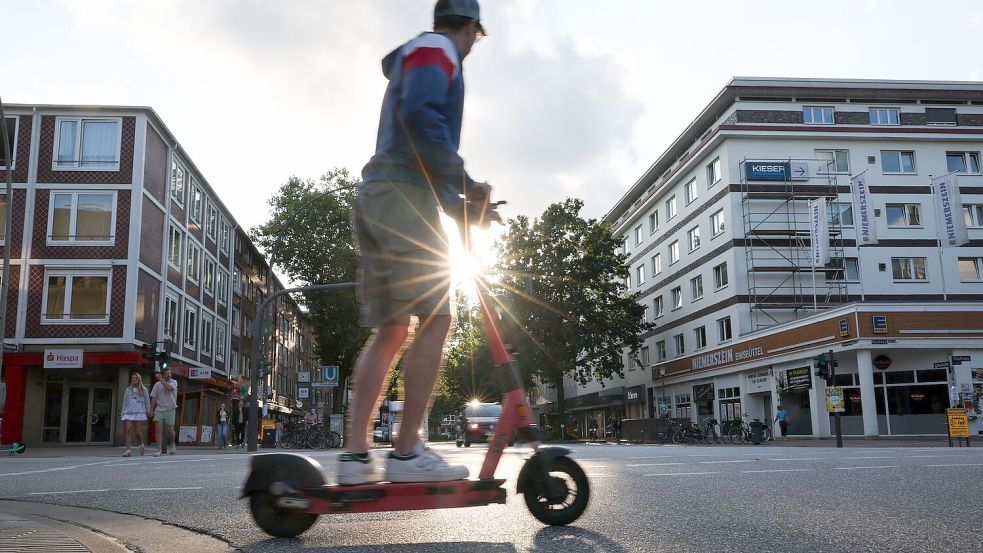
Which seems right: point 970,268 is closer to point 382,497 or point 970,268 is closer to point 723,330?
point 723,330

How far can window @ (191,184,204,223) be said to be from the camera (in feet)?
136

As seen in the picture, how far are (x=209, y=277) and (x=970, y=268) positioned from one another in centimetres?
3951

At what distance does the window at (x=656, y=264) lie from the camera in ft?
181

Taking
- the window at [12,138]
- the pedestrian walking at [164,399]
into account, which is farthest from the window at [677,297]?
the pedestrian walking at [164,399]

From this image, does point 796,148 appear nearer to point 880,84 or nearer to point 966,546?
point 880,84

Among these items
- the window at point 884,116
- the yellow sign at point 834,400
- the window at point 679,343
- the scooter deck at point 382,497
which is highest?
the window at point 884,116

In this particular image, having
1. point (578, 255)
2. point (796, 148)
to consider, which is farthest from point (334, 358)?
point (796, 148)

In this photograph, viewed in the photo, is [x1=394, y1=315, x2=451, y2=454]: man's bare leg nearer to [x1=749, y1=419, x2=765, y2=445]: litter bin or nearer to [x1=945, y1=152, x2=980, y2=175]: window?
[x1=749, y1=419, x2=765, y2=445]: litter bin

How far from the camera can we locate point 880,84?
44688mm

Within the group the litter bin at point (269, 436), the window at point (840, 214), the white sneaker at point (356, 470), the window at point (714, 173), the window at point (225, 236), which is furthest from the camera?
the window at point (225, 236)

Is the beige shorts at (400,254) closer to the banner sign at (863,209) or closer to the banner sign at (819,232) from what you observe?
the banner sign at (863,209)

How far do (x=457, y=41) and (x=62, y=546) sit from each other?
7.97 ft

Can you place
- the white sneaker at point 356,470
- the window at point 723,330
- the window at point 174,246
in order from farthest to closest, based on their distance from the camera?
the window at point 723,330 → the window at point 174,246 → the white sneaker at point 356,470

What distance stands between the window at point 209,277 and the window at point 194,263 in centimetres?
164
